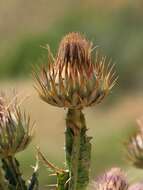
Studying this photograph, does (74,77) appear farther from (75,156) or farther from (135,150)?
(135,150)

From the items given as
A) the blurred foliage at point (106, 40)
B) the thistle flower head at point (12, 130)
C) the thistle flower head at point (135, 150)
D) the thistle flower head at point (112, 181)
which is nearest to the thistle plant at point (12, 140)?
the thistle flower head at point (12, 130)

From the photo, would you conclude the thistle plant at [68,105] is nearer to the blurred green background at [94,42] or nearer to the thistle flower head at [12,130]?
the thistle flower head at [12,130]

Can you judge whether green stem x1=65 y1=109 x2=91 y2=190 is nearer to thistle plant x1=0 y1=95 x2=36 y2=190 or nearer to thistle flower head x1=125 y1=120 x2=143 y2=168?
thistle plant x1=0 y1=95 x2=36 y2=190

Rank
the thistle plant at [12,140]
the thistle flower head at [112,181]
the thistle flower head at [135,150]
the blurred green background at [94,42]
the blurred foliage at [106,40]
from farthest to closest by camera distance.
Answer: the blurred foliage at [106,40], the blurred green background at [94,42], the thistle flower head at [135,150], the thistle flower head at [112,181], the thistle plant at [12,140]

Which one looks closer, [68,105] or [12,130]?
[68,105]

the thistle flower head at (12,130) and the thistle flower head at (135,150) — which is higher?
the thistle flower head at (12,130)

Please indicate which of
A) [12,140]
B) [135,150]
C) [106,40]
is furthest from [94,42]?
[12,140]

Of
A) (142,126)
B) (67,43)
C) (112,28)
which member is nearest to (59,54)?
(67,43)
